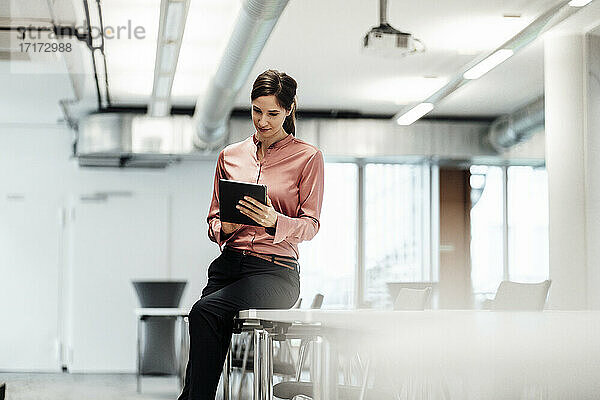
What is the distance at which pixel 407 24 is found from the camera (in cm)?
642

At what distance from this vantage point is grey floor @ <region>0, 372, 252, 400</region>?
677 cm

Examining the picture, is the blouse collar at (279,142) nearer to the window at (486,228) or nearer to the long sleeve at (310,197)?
the long sleeve at (310,197)

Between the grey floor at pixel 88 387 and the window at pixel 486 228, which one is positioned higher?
the window at pixel 486 228

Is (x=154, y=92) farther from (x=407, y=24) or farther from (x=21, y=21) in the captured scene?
(x=407, y=24)

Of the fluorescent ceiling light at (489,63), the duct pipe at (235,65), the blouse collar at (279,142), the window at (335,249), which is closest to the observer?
the blouse collar at (279,142)

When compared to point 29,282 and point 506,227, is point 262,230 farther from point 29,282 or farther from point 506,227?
point 506,227

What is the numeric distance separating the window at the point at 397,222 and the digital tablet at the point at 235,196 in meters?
8.24

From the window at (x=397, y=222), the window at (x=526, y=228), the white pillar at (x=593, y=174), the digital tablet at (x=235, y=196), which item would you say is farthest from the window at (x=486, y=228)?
the digital tablet at (x=235, y=196)

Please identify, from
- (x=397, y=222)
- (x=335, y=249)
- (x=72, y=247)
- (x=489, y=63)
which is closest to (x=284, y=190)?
(x=489, y=63)

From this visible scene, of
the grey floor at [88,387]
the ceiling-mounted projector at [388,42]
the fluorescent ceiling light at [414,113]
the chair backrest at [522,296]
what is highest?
the fluorescent ceiling light at [414,113]

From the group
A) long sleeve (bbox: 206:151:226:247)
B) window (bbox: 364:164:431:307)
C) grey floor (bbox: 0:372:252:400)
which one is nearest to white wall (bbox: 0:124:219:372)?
grey floor (bbox: 0:372:252:400)

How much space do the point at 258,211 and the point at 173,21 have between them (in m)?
3.44

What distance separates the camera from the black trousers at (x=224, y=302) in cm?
209

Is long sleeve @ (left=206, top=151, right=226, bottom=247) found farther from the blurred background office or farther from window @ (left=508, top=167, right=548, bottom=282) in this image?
window @ (left=508, top=167, right=548, bottom=282)
